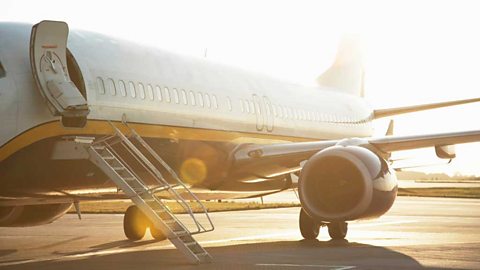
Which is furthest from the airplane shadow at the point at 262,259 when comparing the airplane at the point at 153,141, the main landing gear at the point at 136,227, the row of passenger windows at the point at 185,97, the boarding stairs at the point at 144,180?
the row of passenger windows at the point at 185,97

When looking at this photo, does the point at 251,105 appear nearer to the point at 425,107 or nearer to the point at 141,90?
the point at 141,90

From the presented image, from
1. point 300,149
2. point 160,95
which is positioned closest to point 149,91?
point 160,95

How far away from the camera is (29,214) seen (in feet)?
55.4

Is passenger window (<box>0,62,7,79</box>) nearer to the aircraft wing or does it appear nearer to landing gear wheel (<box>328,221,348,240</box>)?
the aircraft wing

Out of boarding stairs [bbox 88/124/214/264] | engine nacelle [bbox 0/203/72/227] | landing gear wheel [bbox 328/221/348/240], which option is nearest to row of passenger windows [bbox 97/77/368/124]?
boarding stairs [bbox 88/124/214/264]

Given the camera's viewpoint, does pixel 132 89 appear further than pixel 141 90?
No

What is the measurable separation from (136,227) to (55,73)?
686cm

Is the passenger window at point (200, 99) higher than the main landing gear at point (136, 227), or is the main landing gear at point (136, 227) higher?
the passenger window at point (200, 99)

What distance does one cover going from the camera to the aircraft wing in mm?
16453

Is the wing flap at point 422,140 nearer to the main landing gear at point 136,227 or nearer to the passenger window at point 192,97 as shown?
the passenger window at point 192,97

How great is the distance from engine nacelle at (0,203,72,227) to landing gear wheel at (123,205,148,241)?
1831 mm

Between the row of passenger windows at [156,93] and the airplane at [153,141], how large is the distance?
3 centimetres

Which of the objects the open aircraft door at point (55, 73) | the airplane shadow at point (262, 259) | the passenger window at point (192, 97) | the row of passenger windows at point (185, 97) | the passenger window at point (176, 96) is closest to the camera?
the airplane shadow at point (262, 259)

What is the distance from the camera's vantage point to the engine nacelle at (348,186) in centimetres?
1426
